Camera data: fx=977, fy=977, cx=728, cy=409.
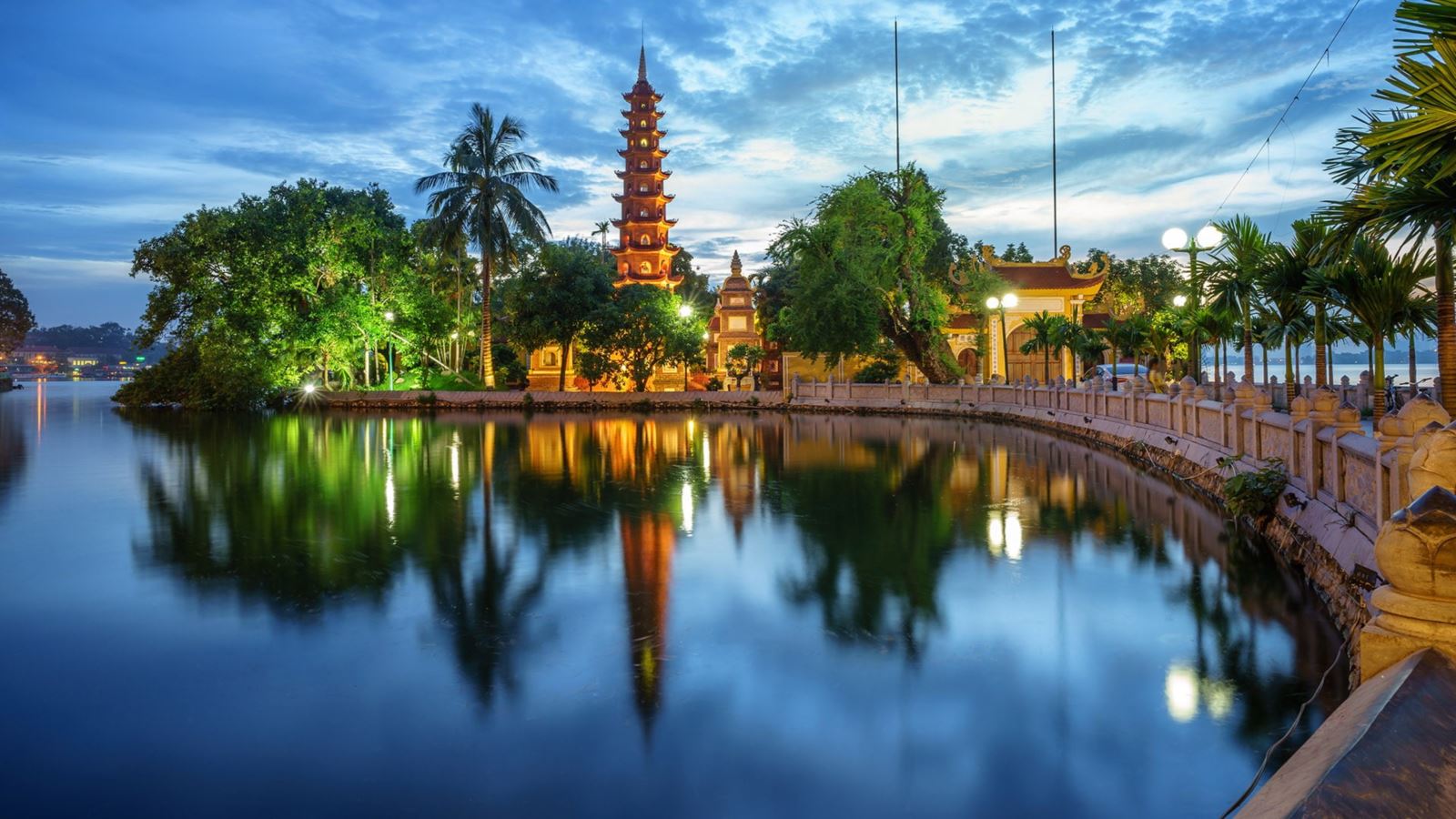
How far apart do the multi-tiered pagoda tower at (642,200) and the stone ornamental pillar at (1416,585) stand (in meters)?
61.8

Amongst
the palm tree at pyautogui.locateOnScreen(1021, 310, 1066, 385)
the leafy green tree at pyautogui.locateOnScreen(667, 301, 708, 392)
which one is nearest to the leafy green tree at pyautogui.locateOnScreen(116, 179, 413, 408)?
the leafy green tree at pyautogui.locateOnScreen(667, 301, 708, 392)

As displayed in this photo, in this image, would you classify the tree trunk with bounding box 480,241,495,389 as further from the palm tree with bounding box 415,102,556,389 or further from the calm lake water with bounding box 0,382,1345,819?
the calm lake water with bounding box 0,382,1345,819

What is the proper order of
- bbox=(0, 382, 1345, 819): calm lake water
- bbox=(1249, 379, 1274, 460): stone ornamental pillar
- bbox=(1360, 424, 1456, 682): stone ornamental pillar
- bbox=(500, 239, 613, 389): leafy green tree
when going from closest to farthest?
bbox=(1360, 424, 1456, 682): stone ornamental pillar, bbox=(0, 382, 1345, 819): calm lake water, bbox=(1249, 379, 1274, 460): stone ornamental pillar, bbox=(500, 239, 613, 389): leafy green tree

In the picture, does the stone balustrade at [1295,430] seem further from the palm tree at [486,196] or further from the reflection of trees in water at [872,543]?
the palm tree at [486,196]

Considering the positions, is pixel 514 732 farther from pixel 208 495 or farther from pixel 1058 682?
pixel 208 495

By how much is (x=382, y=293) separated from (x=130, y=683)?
44.2 m

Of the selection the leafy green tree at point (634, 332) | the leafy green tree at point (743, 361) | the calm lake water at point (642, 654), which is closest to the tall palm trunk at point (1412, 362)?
the calm lake water at point (642, 654)

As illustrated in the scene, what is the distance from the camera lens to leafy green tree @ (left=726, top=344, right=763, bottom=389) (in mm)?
50438

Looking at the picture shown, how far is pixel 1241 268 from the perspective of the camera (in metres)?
21.8

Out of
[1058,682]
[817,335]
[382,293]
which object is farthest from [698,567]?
[382,293]

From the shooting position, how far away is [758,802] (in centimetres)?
474

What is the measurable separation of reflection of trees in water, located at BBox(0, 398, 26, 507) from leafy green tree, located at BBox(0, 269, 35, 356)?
169ft

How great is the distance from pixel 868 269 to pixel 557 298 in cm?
1634

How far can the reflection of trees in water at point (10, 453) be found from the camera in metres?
17.7
